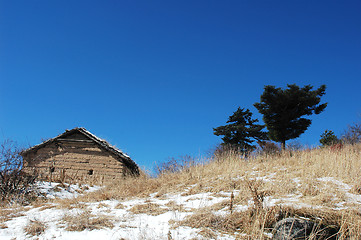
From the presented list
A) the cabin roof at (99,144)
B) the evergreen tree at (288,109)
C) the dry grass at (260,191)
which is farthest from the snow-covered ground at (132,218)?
the evergreen tree at (288,109)

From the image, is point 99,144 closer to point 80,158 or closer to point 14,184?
point 80,158

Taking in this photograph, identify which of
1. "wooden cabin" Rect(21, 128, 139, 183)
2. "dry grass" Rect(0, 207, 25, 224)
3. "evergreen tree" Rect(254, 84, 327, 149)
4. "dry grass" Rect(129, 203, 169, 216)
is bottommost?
"dry grass" Rect(0, 207, 25, 224)

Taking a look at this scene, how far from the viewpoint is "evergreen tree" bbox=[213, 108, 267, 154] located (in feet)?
91.6

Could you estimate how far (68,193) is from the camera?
9.38 metres

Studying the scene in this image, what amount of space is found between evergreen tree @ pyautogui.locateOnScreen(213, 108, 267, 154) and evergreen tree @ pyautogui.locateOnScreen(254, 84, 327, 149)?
4.47 m

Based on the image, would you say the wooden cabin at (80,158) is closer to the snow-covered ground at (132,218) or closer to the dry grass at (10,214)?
the dry grass at (10,214)

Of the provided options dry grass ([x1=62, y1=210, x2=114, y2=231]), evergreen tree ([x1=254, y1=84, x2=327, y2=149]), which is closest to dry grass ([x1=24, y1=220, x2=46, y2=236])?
dry grass ([x1=62, y1=210, x2=114, y2=231])

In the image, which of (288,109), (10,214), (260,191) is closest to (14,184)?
(10,214)

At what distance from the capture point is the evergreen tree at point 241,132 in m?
27.9

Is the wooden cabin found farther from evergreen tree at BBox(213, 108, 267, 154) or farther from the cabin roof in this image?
evergreen tree at BBox(213, 108, 267, 154)

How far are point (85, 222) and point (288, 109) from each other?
74.2 feet

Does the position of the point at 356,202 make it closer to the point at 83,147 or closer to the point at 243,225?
the point at 243,225

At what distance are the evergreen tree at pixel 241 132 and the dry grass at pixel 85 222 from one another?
933 inches

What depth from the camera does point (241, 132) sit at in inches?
1121
